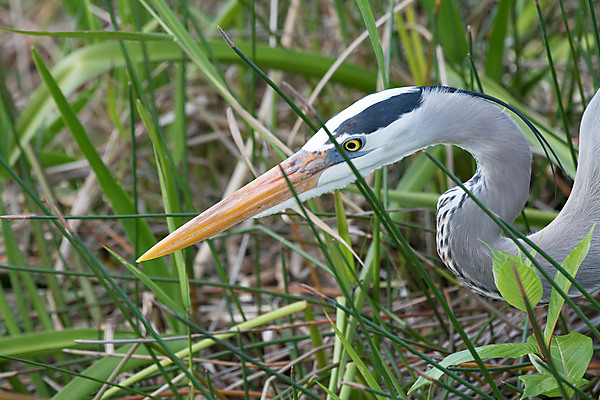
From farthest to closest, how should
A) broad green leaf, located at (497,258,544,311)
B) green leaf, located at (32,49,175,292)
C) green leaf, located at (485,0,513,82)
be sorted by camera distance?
green leaf, located at (485,0,513,82) → green leaf, located at (32,49,175,292) → broad green leaf, located at (497,258,544,311)

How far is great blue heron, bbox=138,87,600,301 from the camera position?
79cm

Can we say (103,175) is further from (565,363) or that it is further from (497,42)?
(497,42)

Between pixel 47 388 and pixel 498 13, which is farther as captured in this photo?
pixel 498 13

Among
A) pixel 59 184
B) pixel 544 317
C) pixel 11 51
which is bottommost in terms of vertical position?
pixel 544 317

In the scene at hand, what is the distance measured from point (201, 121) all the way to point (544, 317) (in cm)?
118

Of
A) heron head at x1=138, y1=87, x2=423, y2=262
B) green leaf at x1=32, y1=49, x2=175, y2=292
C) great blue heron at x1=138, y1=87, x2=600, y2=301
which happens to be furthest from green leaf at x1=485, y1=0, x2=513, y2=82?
green leaf at x1=32, y1=49, x2=175, y2=292

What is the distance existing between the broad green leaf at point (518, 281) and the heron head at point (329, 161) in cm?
28

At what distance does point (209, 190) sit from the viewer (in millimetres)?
1800

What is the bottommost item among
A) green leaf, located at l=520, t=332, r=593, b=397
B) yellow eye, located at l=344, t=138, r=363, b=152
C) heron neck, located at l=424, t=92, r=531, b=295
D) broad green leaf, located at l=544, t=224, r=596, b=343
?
green leaf, located at l=520, t=332, r=593, b=397

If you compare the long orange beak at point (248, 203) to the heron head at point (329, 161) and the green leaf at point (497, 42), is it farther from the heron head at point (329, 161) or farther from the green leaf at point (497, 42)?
the green leaf at point (497, 42)

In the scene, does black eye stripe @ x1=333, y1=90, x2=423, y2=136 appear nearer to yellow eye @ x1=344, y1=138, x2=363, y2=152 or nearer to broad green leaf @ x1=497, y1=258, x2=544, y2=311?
yellow eye @ x1=344, y1=138, x2=363, y2=152

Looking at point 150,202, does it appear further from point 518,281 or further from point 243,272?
point 518,281

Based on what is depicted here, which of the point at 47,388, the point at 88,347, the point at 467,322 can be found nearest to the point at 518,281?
the point at 467,322

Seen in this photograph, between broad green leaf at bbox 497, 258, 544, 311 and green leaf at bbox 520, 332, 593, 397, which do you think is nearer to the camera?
broad green leaf at bbox 497, 258, 544, 311
